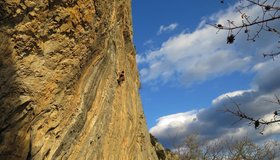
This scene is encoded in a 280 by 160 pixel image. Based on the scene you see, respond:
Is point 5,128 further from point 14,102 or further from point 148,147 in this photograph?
point 148,147

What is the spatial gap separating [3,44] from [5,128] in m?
1.59

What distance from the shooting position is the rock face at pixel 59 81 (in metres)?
8.27

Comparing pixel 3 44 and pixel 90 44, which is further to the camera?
pixel 90 44

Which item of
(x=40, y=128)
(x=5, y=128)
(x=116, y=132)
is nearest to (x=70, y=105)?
(x=40, y=128)

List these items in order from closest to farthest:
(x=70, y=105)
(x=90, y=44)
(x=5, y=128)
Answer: (x=5, y=128)
(x=70, y=105)
(x=90, y=44)

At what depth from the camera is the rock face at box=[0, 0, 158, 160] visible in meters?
8.27

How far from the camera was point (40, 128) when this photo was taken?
858cm

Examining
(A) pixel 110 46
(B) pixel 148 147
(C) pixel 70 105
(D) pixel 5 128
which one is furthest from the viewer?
(B) pixel 148 147

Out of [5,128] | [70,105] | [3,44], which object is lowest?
[5,128]

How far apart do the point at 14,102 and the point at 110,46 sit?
12.9 feet

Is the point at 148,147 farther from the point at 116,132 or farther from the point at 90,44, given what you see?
the point at 90,44

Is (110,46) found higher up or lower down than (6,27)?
higher up

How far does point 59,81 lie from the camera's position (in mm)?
9219

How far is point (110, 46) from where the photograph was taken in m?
11.6
